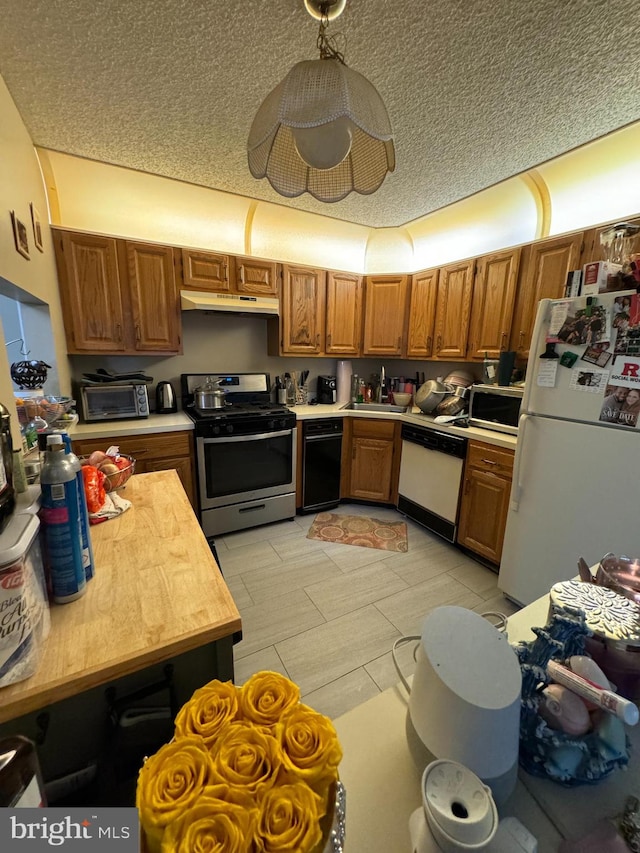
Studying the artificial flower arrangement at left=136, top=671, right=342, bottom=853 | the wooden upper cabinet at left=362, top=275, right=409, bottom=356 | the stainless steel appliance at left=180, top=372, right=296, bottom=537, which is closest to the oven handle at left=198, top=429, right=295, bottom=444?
the stainless steel appliance at left=180, top=372, right=296, bottom=537

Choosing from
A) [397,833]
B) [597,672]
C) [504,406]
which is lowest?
[397,833]

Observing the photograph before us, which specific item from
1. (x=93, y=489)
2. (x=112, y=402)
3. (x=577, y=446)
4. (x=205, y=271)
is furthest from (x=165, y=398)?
(x=577, y=446)

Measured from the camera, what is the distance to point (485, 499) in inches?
92.1

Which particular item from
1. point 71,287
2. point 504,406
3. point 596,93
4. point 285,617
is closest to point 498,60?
point 596,93

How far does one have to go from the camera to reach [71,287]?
2307mm

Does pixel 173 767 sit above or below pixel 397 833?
above

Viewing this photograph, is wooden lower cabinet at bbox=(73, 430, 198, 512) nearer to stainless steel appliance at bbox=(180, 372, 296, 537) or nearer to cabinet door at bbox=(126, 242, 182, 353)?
stainless steel appliance at bbox=(180, 372, 296, 537)

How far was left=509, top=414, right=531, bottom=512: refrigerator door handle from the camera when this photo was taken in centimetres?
188

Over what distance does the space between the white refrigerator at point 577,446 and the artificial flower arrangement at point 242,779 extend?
1.74 meters

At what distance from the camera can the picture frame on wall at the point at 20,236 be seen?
147 centimetres

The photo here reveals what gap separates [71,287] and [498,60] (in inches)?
103

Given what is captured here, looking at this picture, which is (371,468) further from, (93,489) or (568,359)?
(93,489)

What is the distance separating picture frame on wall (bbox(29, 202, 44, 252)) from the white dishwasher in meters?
2.69

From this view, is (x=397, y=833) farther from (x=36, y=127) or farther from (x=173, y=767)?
(x=36, y=127)
